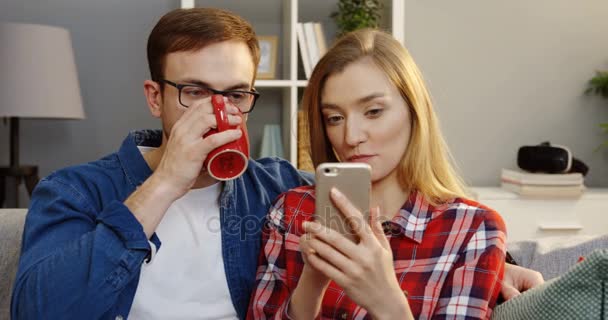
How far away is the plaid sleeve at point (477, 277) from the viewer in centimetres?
97

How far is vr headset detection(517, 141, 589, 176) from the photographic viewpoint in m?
2.54

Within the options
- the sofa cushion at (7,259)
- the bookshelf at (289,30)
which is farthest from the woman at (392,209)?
the bookshelf at (289,30)

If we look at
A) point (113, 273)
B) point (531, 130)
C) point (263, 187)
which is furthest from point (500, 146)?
point (113, 273)

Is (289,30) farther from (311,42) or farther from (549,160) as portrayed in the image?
(549,160)

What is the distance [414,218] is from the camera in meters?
1.09

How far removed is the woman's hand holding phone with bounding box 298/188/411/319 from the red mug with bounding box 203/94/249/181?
8.8 inches

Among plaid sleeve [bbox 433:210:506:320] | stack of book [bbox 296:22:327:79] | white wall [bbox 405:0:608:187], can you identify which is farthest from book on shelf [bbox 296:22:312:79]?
plaid sleeve [bbox 433:210:506:320]

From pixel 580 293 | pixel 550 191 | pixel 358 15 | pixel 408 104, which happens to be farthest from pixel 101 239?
pixel 550 191

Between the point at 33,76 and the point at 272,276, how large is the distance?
1.65 meters

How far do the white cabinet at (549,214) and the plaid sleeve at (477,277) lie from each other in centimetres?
153

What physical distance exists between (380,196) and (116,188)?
0.56 meters

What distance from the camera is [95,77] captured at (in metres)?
2.84

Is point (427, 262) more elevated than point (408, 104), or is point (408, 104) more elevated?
point (408, 104)

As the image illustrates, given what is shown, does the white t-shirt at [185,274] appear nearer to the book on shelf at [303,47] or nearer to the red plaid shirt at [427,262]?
the red plaid shirt at [427,262]
